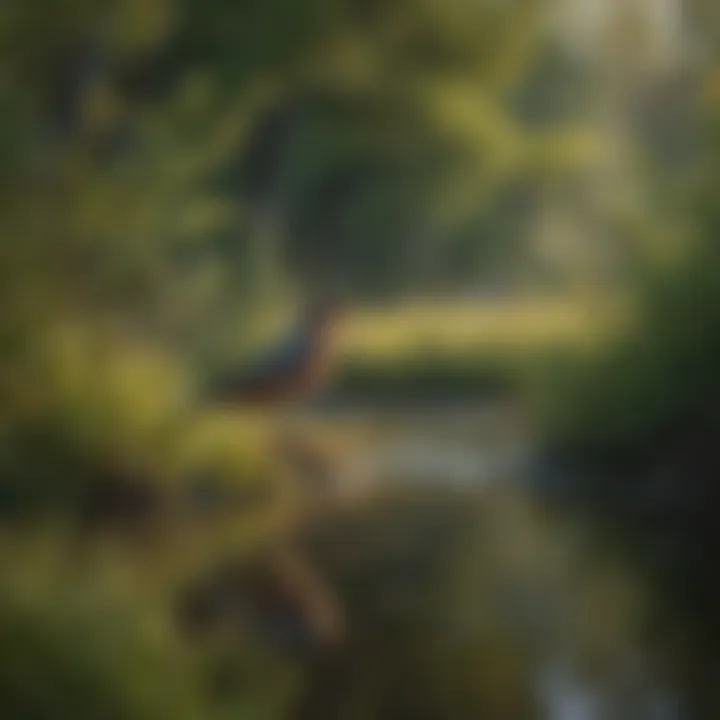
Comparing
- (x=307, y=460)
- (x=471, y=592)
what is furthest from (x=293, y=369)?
(x=471, y=592)

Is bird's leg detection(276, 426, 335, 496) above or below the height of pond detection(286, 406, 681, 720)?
above

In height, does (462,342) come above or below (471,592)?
above

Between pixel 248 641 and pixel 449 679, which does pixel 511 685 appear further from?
pixel 248 641

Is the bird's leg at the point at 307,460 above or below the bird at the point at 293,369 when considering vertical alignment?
below

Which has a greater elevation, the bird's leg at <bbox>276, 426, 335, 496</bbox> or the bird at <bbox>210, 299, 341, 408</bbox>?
the bird at <bbox>210, 299, 341, 408</bbox>

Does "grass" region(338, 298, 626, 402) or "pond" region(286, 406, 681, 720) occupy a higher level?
"grass" region(338, 298, 626, 402)

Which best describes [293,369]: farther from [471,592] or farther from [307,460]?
[471,592]

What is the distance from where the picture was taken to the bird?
1548mm

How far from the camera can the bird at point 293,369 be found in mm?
1548

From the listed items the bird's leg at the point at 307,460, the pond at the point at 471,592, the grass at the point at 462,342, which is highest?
the grass at the point at 462,342

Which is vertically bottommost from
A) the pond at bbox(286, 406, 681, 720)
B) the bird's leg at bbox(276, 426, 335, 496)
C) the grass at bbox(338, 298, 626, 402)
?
the pond at bbox(286, 406, 681, 720)

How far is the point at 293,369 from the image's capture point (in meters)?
1.55

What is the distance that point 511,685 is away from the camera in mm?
1518

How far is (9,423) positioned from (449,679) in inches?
18.5
